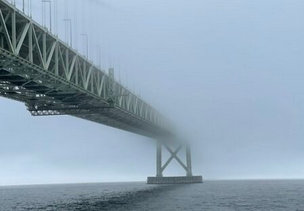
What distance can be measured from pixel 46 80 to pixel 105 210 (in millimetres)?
22576

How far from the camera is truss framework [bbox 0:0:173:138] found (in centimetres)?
3538

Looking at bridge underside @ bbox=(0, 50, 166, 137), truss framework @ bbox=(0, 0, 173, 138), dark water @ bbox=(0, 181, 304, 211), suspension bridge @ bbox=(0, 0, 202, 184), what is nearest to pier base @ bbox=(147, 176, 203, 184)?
dark water @ bbox=(0, 181, 304, 211)

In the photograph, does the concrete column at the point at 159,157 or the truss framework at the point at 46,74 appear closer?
the truss framework at the point at 46,74

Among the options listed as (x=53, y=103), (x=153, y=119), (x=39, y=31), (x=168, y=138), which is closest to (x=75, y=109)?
(x=53, y=103)

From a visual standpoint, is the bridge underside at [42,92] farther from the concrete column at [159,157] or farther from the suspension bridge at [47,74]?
the concrete column at [159,157]

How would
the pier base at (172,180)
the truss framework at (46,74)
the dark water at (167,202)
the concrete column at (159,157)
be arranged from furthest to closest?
1. the pier base at (172,180)
2. the concrete column at (159,157)
3. the dark water at (167,202)
4. the truss framework at (46,74)

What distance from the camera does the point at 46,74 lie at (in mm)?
39812

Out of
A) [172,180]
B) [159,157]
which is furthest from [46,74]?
[172,180]

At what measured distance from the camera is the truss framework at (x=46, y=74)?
35375 mm

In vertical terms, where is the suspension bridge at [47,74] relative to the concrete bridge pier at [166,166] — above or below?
below

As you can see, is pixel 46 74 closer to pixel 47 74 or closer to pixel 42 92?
pixel 47 74

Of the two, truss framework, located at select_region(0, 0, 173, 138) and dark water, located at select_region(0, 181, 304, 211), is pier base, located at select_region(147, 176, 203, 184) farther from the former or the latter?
truss framework, located at select_region(0, 0, 173, 138)

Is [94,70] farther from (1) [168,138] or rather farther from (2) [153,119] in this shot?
(1) [168,138]

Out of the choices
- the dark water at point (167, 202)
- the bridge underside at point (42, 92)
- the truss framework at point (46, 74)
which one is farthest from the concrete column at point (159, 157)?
the bridge underside at point (42, 92)
